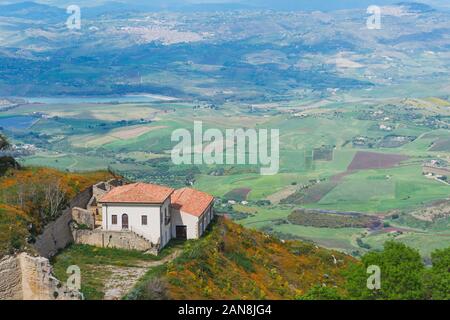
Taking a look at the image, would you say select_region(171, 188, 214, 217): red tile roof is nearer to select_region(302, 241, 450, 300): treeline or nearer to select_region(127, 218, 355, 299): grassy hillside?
select_region(127, 218, 355, 299): grassy hillside

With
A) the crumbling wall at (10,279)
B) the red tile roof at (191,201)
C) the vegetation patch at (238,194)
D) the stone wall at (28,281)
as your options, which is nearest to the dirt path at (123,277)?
the stone wall at (28,281)

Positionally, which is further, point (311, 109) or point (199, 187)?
point (311, 109)

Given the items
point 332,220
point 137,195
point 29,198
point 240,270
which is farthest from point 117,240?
point 332,220

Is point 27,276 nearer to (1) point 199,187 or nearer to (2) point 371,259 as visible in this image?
(2) point 371,259

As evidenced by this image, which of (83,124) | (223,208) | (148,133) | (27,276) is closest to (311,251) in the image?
(27,276)
